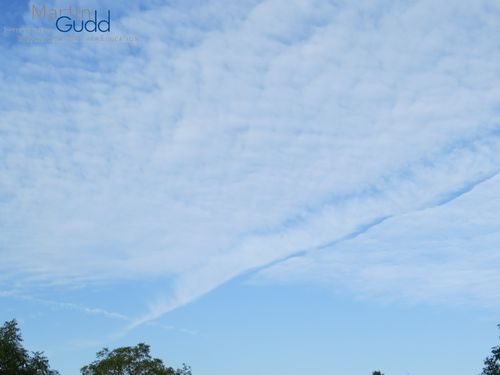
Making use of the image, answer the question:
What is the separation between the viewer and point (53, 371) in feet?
253

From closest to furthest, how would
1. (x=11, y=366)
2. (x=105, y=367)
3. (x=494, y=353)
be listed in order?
(x=11, y=366) → (x=494, y=353) → (x=105, y=367)

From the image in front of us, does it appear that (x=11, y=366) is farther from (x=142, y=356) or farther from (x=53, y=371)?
(x=142, y=356)

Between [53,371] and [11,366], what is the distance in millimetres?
8105

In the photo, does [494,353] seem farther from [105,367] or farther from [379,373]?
[105,367]

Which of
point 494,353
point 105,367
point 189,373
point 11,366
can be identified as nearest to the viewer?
point 11,366

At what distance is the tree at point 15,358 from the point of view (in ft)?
229

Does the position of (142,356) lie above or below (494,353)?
above

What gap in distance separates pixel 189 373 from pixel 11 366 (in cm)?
3549

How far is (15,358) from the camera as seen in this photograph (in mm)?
71375

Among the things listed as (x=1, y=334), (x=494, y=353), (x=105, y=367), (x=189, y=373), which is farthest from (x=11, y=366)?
(x=494, y=353)

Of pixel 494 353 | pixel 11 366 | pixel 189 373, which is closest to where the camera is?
pixel 11 366

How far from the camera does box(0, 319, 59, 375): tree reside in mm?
69938

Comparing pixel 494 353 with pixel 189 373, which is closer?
pixel 494 353

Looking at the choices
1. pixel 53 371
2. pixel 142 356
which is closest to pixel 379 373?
pixel 142 356
